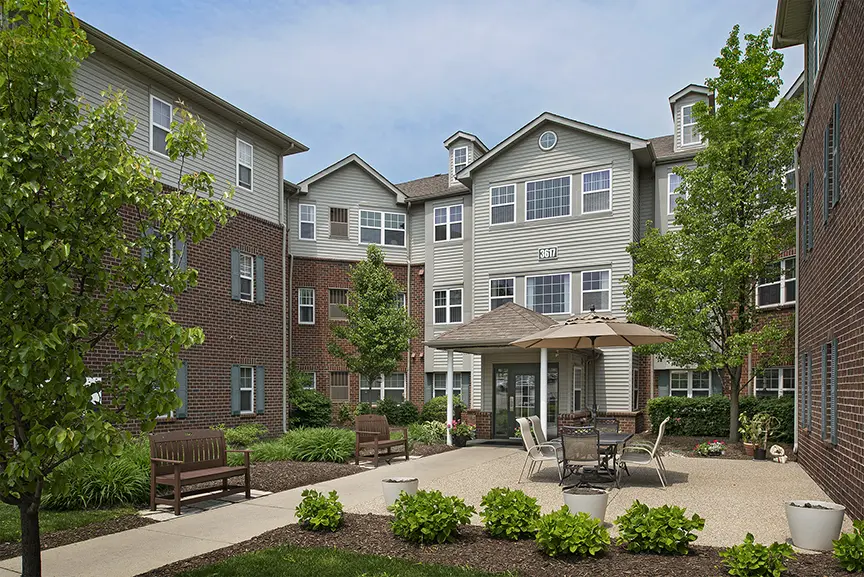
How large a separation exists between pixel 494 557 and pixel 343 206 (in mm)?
21313

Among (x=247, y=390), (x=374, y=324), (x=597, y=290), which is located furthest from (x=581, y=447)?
(x=374, y=324)

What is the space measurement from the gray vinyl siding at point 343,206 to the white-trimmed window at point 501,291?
4643mm

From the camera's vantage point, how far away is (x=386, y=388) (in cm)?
2658

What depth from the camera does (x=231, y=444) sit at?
1672cm

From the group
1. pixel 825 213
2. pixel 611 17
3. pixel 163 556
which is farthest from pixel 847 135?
pixel 163 556

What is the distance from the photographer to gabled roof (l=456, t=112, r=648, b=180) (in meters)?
21.9

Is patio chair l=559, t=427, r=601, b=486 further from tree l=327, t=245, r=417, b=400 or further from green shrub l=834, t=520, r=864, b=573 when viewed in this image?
tree l=327, t=245, r=417, b=400

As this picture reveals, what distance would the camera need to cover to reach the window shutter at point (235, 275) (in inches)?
744

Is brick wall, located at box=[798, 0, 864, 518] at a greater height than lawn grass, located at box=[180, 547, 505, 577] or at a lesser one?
greater

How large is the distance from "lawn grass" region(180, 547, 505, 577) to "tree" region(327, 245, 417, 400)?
16332 mm

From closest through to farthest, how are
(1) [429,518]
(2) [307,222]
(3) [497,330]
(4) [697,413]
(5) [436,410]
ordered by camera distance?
(1) [429,518], (3) [497,330], (4) [697,413], (5) [436,410], (2) [307,222]

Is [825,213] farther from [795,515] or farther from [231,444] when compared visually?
[231,444]

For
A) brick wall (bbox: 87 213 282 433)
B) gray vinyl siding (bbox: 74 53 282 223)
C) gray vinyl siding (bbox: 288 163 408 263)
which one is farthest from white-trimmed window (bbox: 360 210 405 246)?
brick wall (bbox: 87 213 282 433)

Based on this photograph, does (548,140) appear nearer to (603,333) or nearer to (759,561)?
(603,333)
